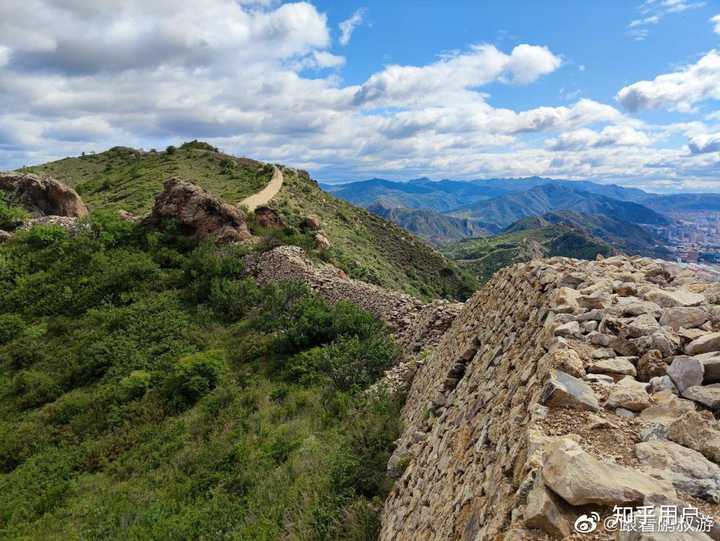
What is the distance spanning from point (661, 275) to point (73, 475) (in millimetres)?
13585

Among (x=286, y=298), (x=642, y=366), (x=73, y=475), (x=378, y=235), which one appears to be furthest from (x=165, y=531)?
(x=378, y=235)

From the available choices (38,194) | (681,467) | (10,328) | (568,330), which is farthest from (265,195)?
(681,467)

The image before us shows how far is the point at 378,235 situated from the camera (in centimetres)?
4666

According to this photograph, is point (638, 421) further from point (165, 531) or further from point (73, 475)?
point (73, 475)

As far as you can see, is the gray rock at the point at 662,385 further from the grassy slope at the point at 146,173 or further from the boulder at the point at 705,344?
the grassy slope at the point at 146,173

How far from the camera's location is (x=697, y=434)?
2.85 m

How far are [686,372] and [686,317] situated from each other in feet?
2.95

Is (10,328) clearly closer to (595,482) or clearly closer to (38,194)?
(38,194)

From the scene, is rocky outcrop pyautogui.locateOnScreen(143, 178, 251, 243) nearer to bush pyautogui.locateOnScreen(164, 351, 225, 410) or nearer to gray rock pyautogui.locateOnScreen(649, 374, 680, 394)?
bush pyautogui.locateOnScreen(164, 351, 225, 410)

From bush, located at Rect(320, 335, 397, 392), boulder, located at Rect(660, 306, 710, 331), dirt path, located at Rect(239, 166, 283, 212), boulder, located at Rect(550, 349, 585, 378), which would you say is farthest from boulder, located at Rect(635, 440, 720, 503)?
dirt path, located at Rect(239, 166, 283, 212)

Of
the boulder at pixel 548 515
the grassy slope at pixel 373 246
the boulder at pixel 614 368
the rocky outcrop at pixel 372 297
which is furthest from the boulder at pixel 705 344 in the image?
the grassy slope at pixel 373 246

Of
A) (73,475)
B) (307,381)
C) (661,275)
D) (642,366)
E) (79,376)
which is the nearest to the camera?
(642,366)

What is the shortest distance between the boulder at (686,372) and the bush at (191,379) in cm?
1272

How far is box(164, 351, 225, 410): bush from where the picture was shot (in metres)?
13.1
